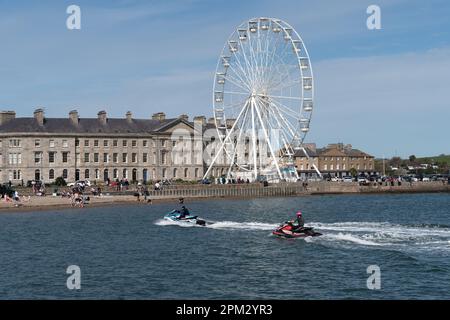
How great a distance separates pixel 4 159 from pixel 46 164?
19.9 ft

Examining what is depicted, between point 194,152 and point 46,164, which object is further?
point 194,152

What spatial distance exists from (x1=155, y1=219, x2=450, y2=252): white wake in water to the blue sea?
0.06 m

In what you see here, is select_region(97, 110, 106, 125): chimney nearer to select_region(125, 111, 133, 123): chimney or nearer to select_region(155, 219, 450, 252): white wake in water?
select_region(125, 111, 133, 123): chimney

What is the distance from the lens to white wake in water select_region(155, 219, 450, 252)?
143 feet

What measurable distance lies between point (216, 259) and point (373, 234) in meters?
13.7

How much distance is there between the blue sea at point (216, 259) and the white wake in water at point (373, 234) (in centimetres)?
6

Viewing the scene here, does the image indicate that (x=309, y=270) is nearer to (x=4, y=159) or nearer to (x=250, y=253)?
(x=250, y=253)

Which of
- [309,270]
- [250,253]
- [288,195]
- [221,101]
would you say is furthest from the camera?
[288,195]

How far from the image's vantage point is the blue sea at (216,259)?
3031 centimetres

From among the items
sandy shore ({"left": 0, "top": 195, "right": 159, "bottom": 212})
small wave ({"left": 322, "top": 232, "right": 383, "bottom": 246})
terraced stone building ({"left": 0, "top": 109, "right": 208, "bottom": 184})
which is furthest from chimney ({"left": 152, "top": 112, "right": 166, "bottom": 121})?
small wave ({"left": 322, "top": 232, "right": 383, "bottom": 246})

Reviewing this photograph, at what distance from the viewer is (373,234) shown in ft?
159
